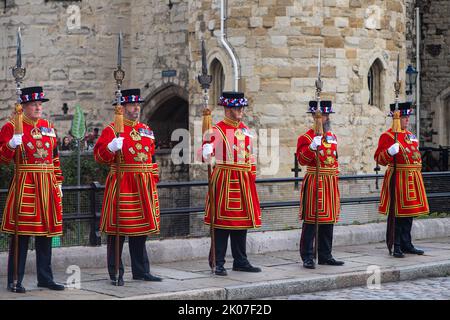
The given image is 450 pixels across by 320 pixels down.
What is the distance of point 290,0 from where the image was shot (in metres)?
20.3

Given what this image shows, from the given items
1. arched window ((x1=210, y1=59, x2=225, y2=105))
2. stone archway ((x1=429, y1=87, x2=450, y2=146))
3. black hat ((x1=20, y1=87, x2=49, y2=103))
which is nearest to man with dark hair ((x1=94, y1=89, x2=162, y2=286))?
black hat ((x1=20, y1=87, x2=49, y2=103))

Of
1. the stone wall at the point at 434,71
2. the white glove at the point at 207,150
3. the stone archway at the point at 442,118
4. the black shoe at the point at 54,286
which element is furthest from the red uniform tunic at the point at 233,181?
the stone archway at the point at 442,118

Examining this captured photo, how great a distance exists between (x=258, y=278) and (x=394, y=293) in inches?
52.3

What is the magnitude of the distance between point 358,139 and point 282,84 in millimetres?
1814

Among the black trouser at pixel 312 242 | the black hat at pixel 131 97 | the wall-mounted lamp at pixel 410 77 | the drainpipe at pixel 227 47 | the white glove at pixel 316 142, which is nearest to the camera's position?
the black hat at pixel 131 97

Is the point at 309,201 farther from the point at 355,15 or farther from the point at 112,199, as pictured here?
the point at 355,15

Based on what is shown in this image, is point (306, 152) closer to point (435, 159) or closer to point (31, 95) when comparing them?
point (31, 95)

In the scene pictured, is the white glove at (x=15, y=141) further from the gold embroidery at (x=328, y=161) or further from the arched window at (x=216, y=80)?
the arched window at (x=216, y=80)

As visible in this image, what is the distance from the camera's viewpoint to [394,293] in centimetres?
1119

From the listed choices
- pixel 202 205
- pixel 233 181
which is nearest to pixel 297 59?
pixel 202 205

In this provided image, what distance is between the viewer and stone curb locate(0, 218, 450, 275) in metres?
11.7

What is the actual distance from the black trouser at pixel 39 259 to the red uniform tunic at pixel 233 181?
184 centimetres

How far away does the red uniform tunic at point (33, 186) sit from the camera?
1054cm
